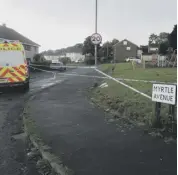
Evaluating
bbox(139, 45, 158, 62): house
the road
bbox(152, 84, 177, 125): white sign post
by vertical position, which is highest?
bbox(139, 45, 158, 62): house

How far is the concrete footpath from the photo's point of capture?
14.1 ft

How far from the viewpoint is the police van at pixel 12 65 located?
1411cm

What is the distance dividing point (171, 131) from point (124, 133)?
0.98 metres

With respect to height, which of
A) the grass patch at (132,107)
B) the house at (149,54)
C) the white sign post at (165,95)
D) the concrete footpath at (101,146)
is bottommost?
→ the concrete footpath at (101,146)

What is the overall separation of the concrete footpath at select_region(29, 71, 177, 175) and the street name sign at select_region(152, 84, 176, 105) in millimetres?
800

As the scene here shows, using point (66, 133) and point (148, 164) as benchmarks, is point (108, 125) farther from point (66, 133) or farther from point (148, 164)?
point (148, 164)

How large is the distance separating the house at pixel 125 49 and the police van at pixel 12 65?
277 ft

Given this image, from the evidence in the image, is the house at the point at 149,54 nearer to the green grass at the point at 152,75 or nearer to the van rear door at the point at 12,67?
the green grass at the point at 152,75

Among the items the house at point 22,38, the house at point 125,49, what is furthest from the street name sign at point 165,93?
the house at point 125,49

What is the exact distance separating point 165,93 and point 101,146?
1683mm

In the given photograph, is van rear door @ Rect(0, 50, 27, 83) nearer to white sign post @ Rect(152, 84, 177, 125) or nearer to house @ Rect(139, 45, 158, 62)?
white sign post @ Rect(152, 84, 177, 125)

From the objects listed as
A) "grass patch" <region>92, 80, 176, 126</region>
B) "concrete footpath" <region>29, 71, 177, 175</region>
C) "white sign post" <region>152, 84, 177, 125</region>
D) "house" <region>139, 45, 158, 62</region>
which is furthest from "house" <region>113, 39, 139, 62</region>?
"white sign post" <region>152, 84, 177, 125</region>

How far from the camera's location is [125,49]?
99.6 m

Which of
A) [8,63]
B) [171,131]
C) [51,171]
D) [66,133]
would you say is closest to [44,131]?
[66,133]
